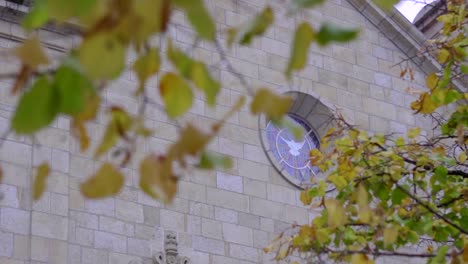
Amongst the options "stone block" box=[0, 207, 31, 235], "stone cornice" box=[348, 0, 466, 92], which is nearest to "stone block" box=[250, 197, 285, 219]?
"stone block" box=[0, 207, 31, 235]

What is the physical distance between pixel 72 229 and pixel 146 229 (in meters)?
1.11

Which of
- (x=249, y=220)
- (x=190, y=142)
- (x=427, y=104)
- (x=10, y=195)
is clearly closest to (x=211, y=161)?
(x=190, y=142)

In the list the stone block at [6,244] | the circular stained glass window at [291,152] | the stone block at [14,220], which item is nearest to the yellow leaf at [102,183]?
the stone block at [6,244]

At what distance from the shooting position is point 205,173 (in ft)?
55.1

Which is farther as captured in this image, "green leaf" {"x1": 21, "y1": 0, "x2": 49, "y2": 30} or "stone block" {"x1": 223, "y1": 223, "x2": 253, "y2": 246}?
"stone block" {"x1": 223, "y1": 223, "x2": 253, "y2": 246}

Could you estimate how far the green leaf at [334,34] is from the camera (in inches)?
256

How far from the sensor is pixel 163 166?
6645mm

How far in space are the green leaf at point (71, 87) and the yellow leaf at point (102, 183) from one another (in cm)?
41

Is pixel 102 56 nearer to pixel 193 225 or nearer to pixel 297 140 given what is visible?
pixel 193 225

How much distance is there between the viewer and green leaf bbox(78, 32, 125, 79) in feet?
20.4

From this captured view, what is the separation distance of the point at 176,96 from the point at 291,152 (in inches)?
477

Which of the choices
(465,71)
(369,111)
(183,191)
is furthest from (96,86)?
(369,111)

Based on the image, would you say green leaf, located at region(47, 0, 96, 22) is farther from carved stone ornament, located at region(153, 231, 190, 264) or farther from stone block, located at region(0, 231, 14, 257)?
carved stone ornament, located at region(153, 231, 190, 264)

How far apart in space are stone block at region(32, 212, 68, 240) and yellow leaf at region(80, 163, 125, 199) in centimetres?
857
